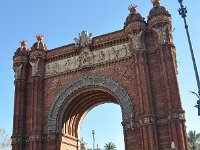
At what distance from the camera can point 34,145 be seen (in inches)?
912

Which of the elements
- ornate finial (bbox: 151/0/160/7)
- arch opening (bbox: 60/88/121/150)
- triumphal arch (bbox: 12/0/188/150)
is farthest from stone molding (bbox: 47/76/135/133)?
ornate finial (bbox: 151/0/160/7)

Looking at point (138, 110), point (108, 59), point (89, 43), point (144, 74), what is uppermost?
point (89, 43)

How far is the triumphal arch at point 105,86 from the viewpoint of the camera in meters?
20.6

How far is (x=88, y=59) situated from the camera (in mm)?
24734

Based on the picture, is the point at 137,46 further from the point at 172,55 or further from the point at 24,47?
the point at 24,47

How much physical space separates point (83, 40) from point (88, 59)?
1.78 m

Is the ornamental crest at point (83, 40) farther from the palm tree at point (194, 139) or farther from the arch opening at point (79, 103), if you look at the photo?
the palm tree at point (194, 139)

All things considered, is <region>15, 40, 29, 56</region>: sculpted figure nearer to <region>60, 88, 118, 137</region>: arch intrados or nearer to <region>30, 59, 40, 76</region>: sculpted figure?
<region>30, 59, 40, 76</region>: sculpted figure

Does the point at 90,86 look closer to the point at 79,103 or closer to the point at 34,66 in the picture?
the point at 79,103

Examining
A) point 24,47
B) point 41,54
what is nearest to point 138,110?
point 41,54

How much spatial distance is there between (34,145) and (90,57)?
26.2 feet

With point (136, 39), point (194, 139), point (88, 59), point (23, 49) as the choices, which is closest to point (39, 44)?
point (23, 49)

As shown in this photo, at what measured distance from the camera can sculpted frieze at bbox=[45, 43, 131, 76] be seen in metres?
23.8

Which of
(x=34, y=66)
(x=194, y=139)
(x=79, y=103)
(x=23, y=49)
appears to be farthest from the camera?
(x=194, y=139)
